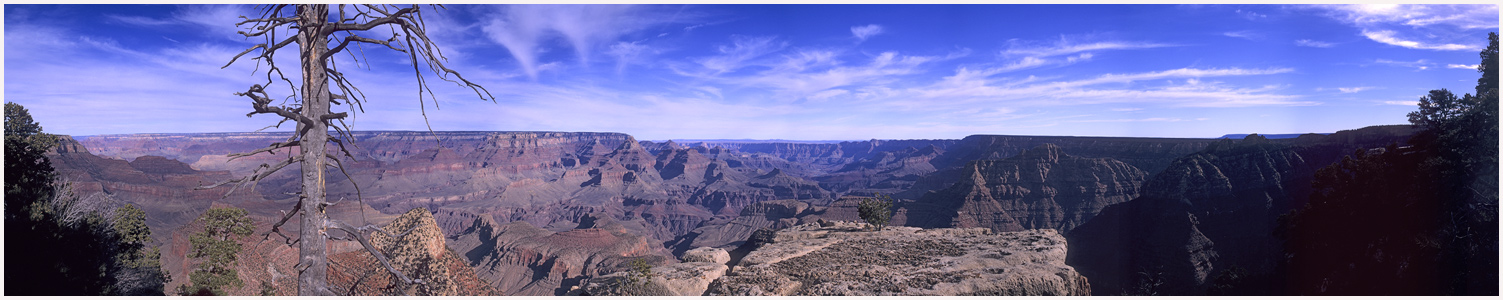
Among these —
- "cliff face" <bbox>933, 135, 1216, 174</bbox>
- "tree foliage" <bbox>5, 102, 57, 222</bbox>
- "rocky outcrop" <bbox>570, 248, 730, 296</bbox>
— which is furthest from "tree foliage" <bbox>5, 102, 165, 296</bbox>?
"cliff face" <bbox>933, 135, 1216, 174</bbox>

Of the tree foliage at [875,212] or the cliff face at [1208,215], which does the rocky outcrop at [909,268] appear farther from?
the cliff face at [1208,215]

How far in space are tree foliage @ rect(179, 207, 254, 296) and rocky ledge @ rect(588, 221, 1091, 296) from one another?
16.6 m

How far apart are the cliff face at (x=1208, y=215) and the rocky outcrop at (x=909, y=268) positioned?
26.5m

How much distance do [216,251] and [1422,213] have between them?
4533 centimetres

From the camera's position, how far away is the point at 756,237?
33.9 metres

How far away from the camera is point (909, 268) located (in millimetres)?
21766

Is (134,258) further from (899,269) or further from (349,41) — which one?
(899,269)

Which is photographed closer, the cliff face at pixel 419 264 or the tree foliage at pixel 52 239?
the tree foliage at pixel 52 239

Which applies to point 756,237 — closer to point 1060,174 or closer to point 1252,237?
point 1252,237


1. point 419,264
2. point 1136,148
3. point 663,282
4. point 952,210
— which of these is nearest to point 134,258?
point 419,264

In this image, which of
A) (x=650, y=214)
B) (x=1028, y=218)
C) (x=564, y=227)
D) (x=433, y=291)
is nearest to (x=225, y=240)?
(x=433, y=291)

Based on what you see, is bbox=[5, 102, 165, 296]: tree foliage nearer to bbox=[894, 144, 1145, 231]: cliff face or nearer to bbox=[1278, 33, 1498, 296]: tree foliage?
bbox=[1278, 33, 1498, 296]: tree foliage

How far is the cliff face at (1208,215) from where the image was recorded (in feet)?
164

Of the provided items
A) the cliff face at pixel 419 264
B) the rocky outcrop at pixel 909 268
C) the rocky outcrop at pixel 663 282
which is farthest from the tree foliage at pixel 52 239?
the rocky outcrop at pixel 909 268
